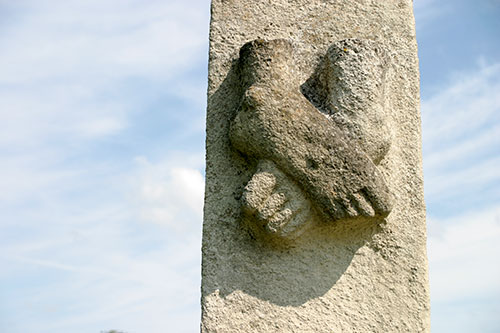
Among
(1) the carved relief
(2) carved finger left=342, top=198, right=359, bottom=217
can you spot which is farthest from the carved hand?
(2) carved finger left=342, top=198, right=359, bottom=217

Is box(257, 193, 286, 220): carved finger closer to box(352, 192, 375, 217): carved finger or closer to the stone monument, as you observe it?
the stone monument

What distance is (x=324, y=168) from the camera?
2.52 metres

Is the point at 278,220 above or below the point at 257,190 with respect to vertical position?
below

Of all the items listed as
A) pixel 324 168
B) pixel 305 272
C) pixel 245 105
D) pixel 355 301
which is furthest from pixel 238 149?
pixel 355 301

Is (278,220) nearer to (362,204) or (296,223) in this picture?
(296,223)

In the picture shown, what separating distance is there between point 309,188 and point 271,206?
0.18 metres

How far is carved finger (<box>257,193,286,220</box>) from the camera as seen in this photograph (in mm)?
2492

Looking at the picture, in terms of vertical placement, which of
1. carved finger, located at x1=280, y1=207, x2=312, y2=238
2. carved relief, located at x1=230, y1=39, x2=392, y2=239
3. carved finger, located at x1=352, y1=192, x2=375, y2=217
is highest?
carved relief, located at x1=230, y1=39, x2=392, y2=239

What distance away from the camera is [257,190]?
8.18ft

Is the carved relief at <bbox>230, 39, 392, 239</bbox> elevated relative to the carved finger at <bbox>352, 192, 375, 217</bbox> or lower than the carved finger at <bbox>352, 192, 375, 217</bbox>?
elevated

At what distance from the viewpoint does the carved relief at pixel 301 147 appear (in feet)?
8.26

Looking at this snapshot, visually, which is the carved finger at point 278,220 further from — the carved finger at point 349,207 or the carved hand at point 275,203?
the carved finger at point 349,207

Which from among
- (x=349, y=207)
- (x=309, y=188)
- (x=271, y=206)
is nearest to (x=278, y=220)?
(x=271, y=206)

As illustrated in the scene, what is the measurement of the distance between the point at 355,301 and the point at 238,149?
2.68 ft
